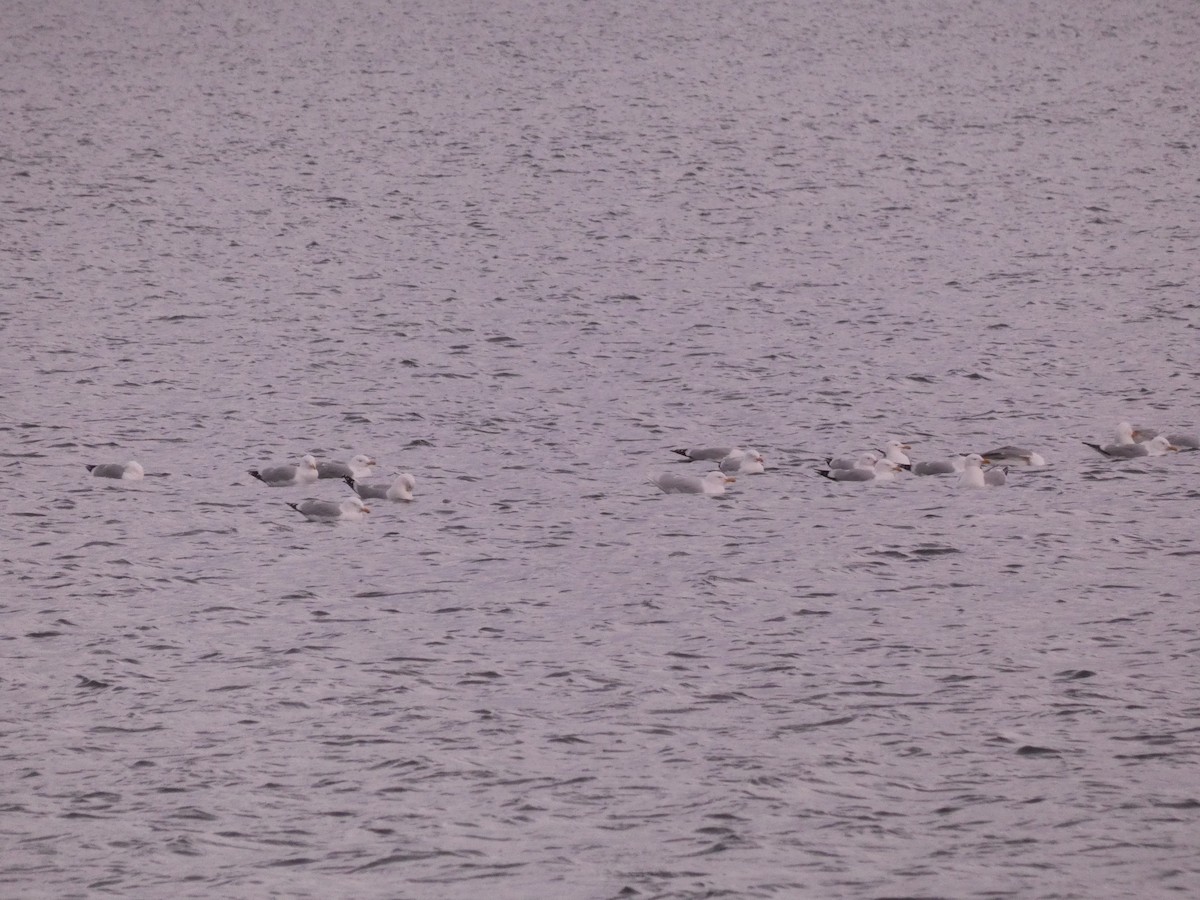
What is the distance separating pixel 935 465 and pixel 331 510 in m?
8.03

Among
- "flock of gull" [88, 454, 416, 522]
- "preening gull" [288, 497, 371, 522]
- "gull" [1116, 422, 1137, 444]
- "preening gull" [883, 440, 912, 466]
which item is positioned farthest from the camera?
"gull" [1116, 422, 1137, 444]

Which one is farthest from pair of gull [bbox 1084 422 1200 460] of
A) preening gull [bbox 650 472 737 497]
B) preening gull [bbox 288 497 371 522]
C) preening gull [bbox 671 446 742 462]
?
preening gull [bbox 288 497 371 522]

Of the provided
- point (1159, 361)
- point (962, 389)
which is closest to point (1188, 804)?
point (962, 389)

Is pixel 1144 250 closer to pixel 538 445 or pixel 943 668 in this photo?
pixel 538 445

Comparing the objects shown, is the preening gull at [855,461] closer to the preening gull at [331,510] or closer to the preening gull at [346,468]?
the preening gull at [346,468]

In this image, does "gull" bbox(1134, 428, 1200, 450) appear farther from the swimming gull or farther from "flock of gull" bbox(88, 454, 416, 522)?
"flock of gull" bbox(88, 454, 416, 522)

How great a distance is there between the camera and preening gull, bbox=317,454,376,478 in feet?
74.7

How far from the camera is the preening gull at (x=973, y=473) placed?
22531 mm

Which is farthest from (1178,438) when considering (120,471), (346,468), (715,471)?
(120,471)

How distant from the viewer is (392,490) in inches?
874

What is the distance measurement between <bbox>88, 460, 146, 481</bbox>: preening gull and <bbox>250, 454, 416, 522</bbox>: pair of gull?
150cm

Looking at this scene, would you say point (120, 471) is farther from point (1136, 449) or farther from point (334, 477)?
point (1136, 449)

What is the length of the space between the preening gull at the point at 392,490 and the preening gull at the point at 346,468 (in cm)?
41

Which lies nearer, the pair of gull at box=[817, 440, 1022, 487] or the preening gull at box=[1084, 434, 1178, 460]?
the pair of gull at box=[817, 440, 1022, 487]
